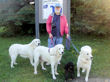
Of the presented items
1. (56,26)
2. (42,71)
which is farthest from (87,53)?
(42,71)

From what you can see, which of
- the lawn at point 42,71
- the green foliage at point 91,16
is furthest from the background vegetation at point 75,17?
the lawn at point 42,71

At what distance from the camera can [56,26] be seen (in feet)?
18.4

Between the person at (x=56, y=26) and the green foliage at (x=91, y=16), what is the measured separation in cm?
400

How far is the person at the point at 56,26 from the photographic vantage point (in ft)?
18.2

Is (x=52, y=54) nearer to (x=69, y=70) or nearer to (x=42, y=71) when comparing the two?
(x=69, y=70)

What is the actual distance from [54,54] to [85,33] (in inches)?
244

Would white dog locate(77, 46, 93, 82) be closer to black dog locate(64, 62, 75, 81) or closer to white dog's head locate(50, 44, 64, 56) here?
black dog locate(64, 62, 75, 81)

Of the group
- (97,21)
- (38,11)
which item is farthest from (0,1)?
(97,21)

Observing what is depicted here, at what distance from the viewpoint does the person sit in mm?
5551

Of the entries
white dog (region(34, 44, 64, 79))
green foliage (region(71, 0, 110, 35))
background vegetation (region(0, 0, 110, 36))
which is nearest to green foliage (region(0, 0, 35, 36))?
background vegetation (region(0, 0, 110, 36))

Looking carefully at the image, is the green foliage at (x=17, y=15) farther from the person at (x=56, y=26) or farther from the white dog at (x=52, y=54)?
the white dog at (x=52, y=54)

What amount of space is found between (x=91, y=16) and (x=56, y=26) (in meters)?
4.71

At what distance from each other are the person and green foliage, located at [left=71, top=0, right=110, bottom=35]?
4.00m

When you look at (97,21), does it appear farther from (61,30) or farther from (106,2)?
(61,30)
